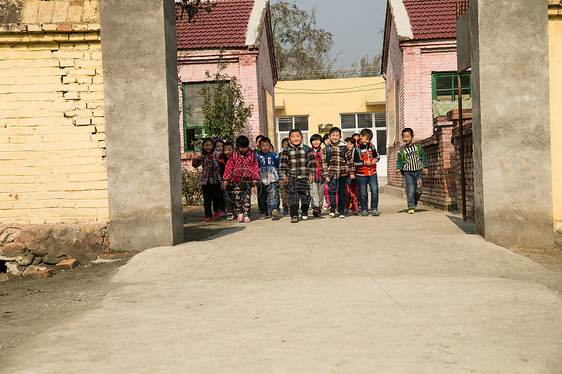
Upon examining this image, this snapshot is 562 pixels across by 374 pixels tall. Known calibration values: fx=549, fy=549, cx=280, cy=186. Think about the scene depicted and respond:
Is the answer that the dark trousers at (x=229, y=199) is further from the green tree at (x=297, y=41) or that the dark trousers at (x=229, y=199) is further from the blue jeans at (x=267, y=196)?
the green tree at (x=297, y=41)

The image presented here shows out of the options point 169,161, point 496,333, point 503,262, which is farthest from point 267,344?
point 169,161

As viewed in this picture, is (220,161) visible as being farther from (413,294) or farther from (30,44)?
(413,294)

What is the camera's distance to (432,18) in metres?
15.8

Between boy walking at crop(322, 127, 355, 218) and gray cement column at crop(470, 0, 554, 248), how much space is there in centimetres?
395

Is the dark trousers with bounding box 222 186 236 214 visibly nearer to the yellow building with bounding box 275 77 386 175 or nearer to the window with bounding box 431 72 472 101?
the window with bounding box 431 72 472 101

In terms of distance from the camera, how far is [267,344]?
11.1 ft

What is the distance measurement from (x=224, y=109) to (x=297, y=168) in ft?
16.7

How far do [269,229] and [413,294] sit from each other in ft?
14.1

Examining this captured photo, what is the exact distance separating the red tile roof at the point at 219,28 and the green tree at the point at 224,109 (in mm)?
Result: 801

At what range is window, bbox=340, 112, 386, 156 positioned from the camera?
2906 centimetres

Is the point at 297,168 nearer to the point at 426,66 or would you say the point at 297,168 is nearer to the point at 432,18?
the point at 426,66

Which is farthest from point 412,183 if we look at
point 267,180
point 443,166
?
point 267,180

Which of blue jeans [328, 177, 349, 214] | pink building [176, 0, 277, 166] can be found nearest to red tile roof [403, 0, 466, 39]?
pink building [176, 0, 277, 166]

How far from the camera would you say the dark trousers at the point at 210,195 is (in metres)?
10.9
